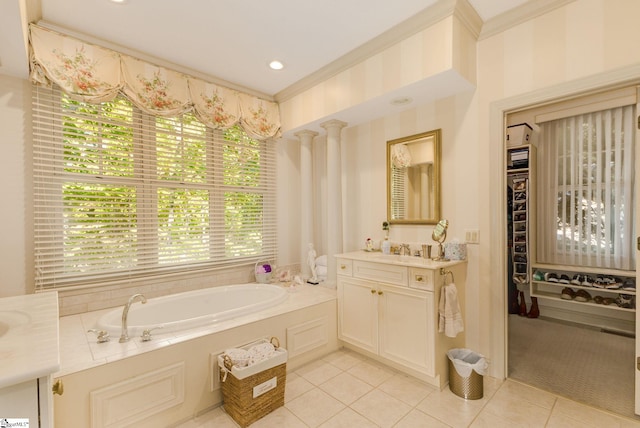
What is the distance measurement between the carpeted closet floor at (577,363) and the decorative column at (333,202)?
5.98 feet

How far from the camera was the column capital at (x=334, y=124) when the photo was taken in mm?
3082

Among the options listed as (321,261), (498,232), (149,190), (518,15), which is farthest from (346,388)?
(518,15)

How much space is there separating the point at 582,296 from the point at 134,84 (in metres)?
4.84

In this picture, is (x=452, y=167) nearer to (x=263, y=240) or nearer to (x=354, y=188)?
(x=354, y=188)

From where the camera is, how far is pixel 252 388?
1826 mm

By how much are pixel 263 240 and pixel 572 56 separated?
312 centimetres

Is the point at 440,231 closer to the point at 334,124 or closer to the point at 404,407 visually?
the point at 404,407

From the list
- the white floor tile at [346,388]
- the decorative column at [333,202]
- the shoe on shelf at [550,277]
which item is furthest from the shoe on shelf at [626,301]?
the decorative column at [333,202]

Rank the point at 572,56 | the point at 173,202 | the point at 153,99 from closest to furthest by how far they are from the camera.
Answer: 1. the point at 572,56
2. the point at 153,99
3. the point at 173,202

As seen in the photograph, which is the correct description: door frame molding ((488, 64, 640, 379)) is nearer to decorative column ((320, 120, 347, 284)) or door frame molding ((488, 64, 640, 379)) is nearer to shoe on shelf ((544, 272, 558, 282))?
decorative column ((320, 120, 347, 284))

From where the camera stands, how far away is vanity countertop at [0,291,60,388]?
2.53ft

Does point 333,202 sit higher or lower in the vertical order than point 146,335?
higher

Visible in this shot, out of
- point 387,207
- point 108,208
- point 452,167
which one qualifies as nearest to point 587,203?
point 452,167

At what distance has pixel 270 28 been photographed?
2.26 meters
